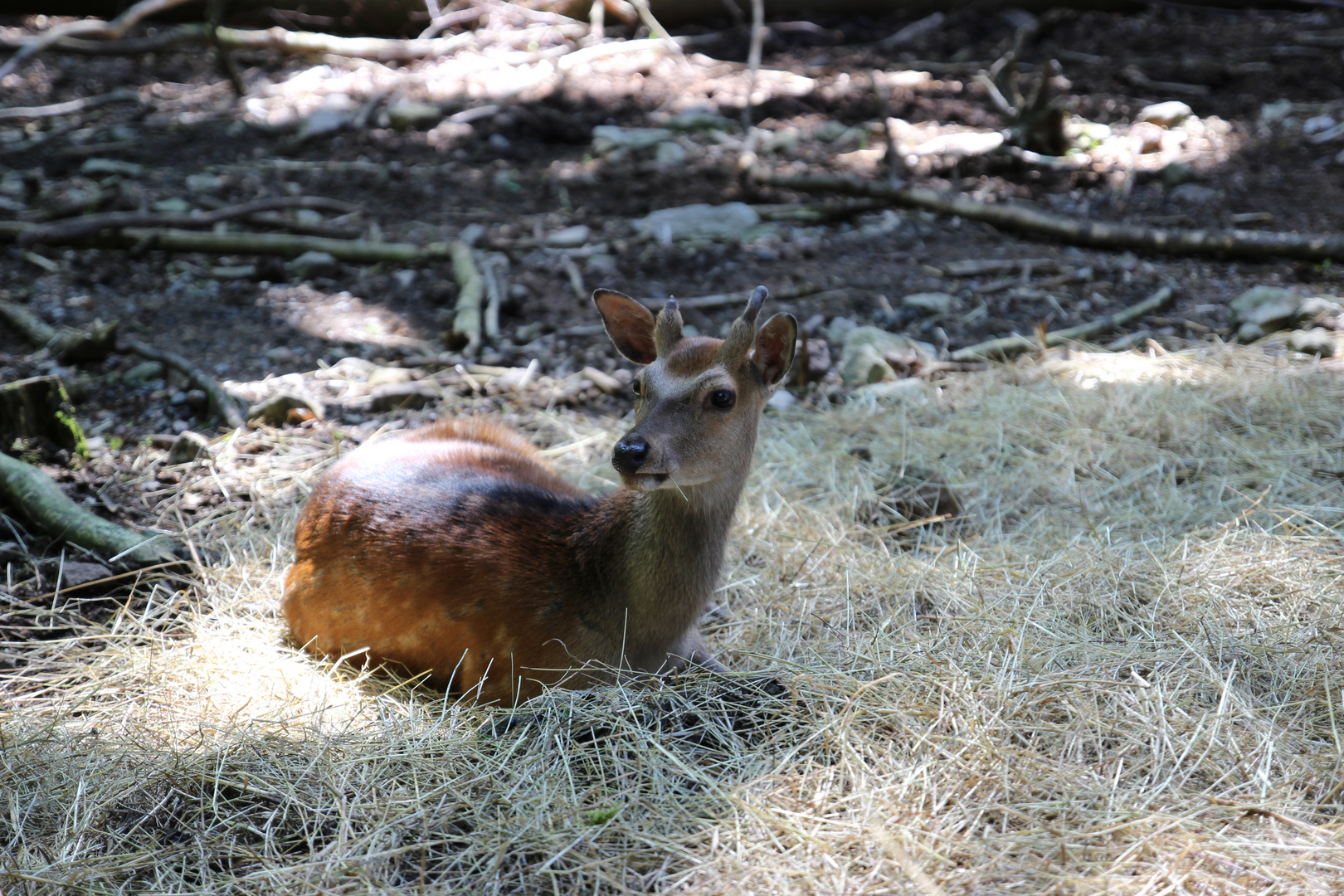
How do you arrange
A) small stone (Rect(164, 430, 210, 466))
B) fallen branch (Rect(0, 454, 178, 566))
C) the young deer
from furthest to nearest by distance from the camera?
small stone (Rect(164, 430, 210, 466))
fallen branch (Rect(0, 454, 178, 566))
the young deer

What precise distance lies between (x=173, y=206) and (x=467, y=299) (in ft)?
10.3

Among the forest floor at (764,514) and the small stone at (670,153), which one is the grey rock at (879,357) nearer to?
the forest floor at (764,514)

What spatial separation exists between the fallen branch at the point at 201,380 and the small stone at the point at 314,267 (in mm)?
1433

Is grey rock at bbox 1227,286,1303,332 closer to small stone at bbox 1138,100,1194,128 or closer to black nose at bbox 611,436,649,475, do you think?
small stone at bbox 1138,100,1194,128

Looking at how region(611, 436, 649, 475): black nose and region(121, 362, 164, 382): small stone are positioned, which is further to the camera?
region(121, 362, 164, 382): small stone

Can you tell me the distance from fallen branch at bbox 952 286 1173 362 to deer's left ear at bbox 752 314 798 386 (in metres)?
2.80

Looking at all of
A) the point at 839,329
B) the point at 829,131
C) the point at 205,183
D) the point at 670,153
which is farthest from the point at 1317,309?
the point at 205,183

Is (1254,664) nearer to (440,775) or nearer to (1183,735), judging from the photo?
(1183,735)

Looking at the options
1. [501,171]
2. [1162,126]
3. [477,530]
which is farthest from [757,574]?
[1162,126]

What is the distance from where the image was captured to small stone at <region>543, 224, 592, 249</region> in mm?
7422

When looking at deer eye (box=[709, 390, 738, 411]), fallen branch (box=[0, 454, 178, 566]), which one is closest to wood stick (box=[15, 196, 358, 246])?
fallen branch (box=[0, 454, 178, 566])

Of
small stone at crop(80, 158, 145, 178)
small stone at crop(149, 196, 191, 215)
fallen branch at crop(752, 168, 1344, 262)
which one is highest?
small stone at crop(80, 158, 145, 178)

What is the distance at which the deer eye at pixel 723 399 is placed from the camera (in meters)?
3.29

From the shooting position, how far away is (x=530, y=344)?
20.6 ft
